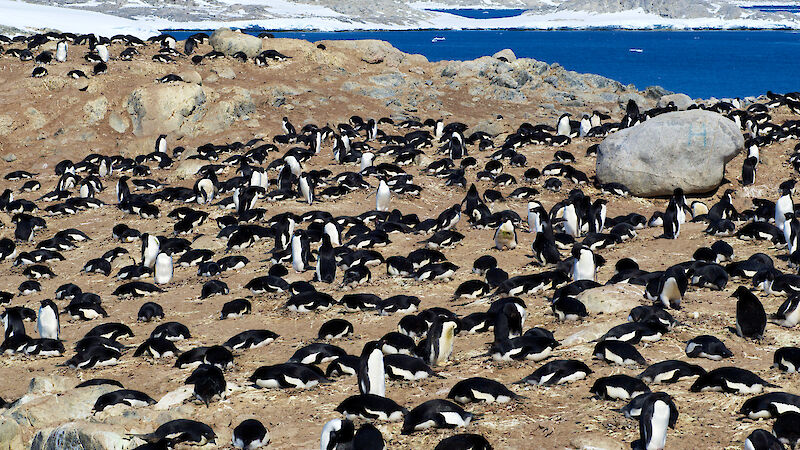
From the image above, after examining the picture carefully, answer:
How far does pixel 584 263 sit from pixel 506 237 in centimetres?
277

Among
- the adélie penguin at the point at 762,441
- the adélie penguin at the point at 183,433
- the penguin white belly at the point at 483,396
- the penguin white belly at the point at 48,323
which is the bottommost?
the penguin white belly at the point at 48,323

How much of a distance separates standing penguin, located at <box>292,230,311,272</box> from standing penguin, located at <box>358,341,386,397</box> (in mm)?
6304

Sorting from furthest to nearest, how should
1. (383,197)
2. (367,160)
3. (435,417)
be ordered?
1. (367,160)
2. (383,197)
3. (435,417)

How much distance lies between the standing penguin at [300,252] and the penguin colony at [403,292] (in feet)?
0.15

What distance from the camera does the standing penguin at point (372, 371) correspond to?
827 centimetres

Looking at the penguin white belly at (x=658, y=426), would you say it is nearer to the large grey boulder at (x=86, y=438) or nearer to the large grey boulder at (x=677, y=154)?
the large grey boulder at (x=86, y=438)

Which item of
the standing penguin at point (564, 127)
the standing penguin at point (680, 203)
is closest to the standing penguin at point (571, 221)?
the standing penguin at point (680, 203)

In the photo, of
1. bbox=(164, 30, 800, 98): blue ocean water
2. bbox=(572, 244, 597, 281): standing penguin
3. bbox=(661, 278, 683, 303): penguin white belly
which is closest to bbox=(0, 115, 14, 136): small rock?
bbox=(572, 244, 597, 281): standing penguin

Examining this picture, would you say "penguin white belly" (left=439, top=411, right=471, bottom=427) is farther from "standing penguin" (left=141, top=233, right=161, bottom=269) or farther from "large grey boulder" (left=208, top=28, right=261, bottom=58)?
"large grey boulder" (left=208, top=28, right=261, bottom=58)

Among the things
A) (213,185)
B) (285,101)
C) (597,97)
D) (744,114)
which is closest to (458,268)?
(213,185)

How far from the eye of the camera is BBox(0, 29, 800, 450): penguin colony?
7887mm

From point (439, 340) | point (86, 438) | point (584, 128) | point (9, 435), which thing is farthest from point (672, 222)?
point (9, 435)

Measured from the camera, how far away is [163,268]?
14773 millimetres

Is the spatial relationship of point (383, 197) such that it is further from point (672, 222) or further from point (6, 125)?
point (6, 125)
